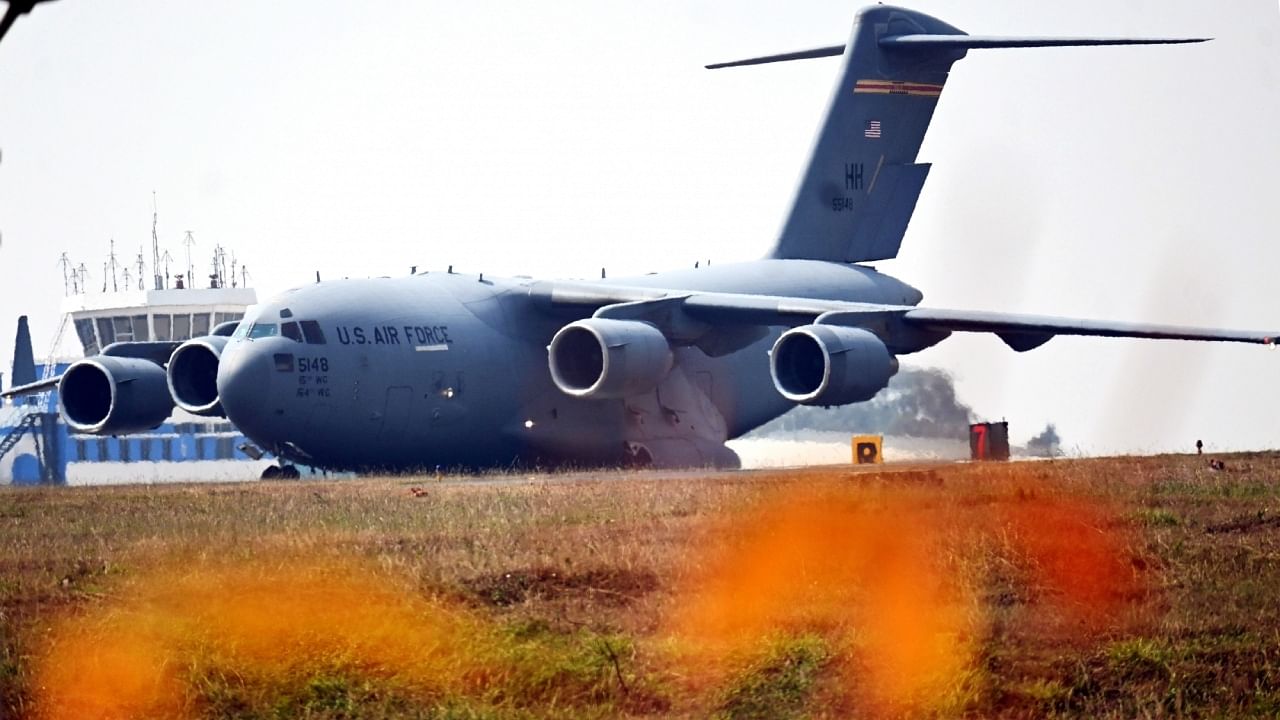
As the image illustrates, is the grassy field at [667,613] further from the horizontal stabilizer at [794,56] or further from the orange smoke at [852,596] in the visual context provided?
the horizontal stabilizer at [794,56]

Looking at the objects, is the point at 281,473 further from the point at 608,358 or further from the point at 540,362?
the point at 608,358

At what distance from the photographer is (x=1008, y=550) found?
1234cm

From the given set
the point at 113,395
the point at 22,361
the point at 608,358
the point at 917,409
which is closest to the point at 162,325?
the point at 22,361

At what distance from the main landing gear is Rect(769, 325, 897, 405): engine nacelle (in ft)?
22.1

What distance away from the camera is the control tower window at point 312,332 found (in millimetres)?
24656

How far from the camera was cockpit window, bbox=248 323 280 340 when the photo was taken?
80.2ft

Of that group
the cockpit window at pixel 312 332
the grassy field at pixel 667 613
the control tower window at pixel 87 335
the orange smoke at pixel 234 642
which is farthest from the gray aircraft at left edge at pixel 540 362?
the control tower window at pixel 87 335

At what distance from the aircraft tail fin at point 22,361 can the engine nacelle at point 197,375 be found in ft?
52.8

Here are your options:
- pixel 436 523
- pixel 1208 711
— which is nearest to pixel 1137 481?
pixel 436 523

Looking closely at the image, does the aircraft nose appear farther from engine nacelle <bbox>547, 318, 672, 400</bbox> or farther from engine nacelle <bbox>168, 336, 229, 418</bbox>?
engine nacelle <bbox>547, 318, 672, 400</bbox>

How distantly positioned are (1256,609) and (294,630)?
5734 mm

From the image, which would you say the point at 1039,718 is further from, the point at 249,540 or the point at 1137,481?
the point at 1137,481

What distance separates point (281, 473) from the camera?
25938 millimetres

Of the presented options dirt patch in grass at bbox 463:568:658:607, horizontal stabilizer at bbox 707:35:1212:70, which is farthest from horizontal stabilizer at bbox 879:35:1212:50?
dirt patch in grass at bbox 463:568:658:607
